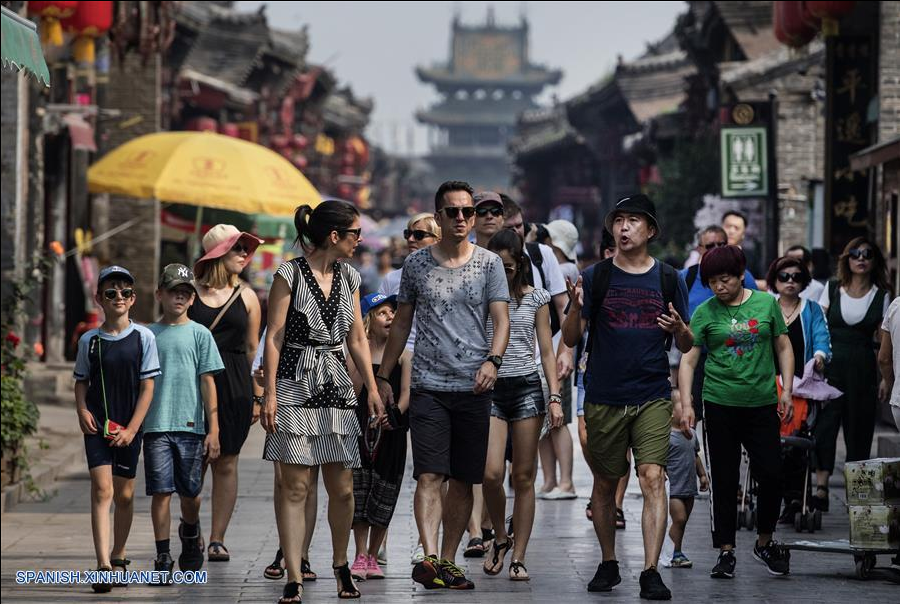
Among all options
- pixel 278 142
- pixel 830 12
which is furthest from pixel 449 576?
pixel 278 142

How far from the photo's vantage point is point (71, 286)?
2386cm

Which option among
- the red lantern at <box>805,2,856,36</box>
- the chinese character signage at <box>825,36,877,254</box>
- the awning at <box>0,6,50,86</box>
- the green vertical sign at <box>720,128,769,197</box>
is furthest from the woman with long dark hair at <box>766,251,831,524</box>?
the green vertical sign at <box>720,128,769,197</box>

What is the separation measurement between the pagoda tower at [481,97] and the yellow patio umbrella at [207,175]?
96451 mm

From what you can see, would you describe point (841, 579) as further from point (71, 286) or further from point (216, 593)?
point (71, 286)

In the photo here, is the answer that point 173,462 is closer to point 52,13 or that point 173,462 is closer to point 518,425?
point 518,425

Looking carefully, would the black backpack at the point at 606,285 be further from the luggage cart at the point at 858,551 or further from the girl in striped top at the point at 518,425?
the luggage cart at the point at 858,551

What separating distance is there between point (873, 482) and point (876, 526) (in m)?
0.26

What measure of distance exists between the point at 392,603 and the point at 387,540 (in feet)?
7.47

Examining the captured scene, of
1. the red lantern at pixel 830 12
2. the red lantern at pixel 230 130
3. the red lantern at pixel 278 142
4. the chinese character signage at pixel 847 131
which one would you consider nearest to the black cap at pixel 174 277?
the red lantern at pixel 830 12

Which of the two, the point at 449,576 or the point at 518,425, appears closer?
the point at 449,576

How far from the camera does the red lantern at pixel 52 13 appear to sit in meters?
16.5

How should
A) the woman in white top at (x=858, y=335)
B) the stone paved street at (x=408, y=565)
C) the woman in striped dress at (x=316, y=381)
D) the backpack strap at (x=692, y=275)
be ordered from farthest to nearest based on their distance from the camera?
the woman in white top at (x=858, y=335)
the backpack strap at (x=692, y=275)
the stone paved street at (x=408, y=565)
the woman in striped dress at (x=316, y=381)

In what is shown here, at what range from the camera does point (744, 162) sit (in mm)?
25719

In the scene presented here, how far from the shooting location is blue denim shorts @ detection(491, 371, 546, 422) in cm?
901
